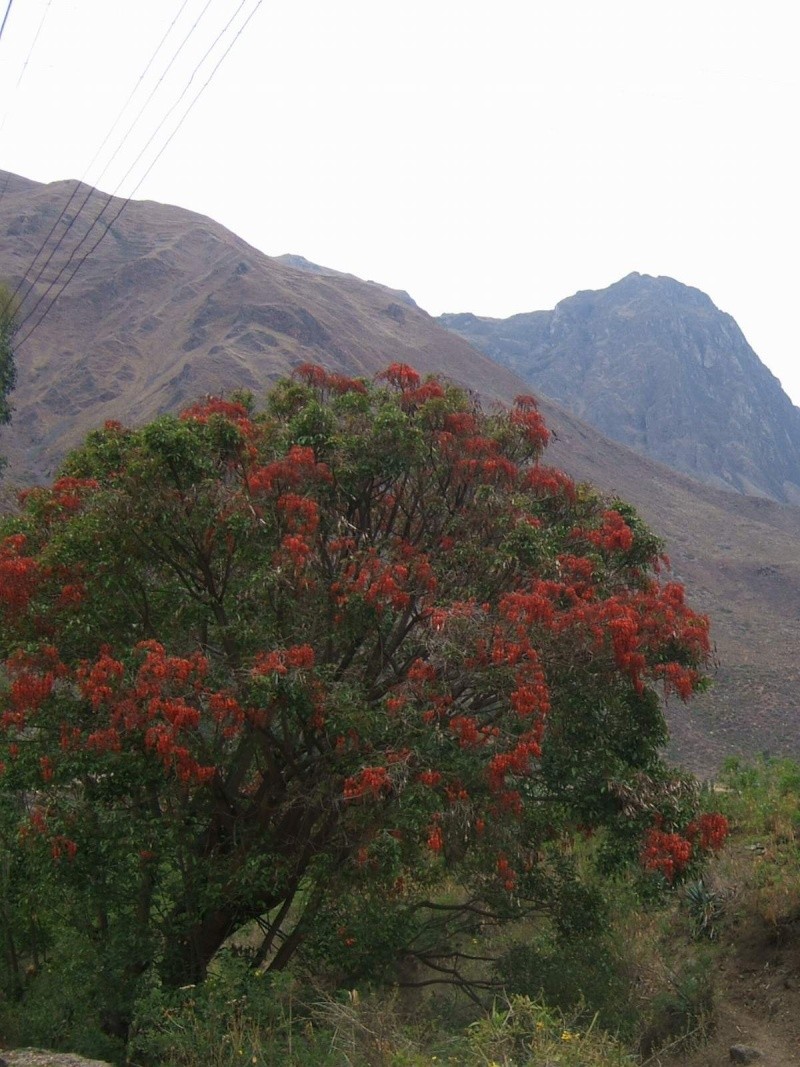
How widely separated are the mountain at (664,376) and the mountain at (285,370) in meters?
38.7

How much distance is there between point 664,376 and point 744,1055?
12487cm

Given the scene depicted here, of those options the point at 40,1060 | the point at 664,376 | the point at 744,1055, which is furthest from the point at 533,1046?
the point at 664,376

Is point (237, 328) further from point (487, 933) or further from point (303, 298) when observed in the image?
point (487, 933)

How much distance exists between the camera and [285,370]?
55.8m

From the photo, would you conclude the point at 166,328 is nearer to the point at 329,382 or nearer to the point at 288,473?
the point at 329,382

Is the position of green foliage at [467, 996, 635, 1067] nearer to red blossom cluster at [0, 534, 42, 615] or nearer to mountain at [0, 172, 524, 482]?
red blossom cluster at [0, 534, 42, 615]

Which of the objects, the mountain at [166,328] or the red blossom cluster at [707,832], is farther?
the mountain at [166,328]

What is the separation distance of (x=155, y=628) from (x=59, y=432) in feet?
158

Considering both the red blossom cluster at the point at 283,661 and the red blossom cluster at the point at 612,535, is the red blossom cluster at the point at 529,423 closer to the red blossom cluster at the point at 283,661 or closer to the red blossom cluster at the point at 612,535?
the red blossom cluster at the point at 612,535

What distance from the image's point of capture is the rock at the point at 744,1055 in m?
8.62

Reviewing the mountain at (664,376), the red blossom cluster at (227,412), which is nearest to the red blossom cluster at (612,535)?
the red blossom cluster at (227,412)

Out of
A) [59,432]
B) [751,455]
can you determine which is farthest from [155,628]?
[751,455]

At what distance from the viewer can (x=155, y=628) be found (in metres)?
9.54

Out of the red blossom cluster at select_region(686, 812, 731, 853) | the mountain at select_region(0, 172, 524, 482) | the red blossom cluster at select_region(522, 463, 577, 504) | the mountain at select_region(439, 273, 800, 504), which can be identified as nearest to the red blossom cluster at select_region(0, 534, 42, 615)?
the red blossom cluster at select_region(522, 463, 577, 504)
